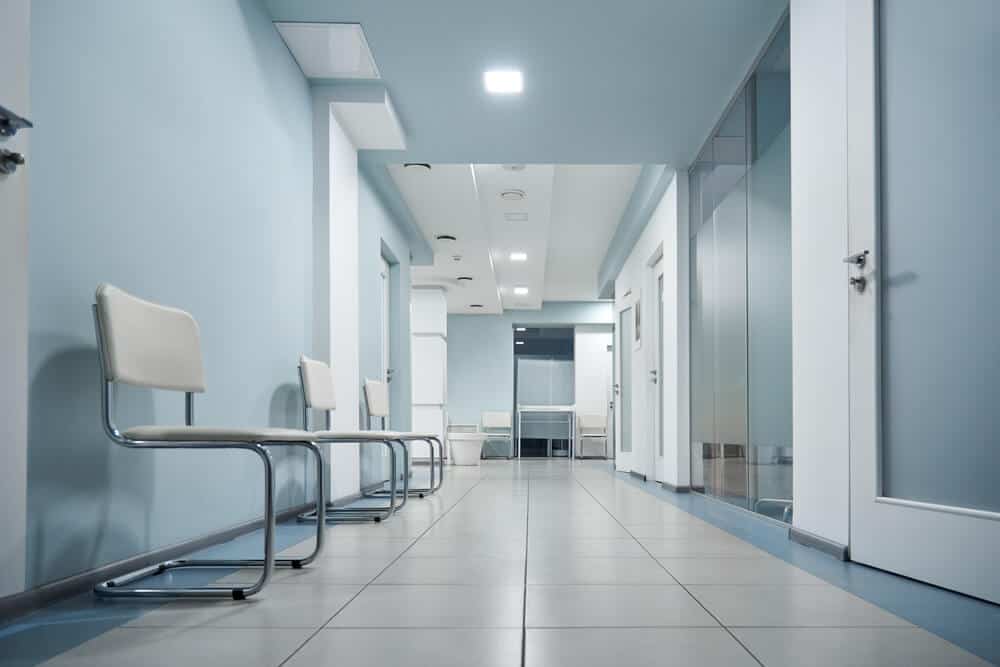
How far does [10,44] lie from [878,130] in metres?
2.33

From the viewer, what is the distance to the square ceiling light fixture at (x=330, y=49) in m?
3.66

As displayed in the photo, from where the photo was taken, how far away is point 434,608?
1.88m

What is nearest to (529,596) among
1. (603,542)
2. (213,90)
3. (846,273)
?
(603,542)

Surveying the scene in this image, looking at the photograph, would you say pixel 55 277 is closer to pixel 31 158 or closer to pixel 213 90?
pixel 31 158

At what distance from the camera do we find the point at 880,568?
7.69ft

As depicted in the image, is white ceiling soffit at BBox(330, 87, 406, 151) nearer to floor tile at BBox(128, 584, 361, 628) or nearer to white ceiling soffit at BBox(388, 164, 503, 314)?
white ceiling soffit at BBox(388, 164, 503, 314)

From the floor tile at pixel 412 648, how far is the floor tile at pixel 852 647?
1.58ft

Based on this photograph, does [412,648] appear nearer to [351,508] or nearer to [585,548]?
[585,548]

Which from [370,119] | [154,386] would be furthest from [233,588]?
[370,119]

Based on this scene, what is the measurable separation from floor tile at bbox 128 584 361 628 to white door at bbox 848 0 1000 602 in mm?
1543

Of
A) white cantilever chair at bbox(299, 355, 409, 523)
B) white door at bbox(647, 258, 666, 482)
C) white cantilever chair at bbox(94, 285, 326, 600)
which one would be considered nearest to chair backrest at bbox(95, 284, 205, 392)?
white cantilever chair at bbox(94, 285, 326, 600)

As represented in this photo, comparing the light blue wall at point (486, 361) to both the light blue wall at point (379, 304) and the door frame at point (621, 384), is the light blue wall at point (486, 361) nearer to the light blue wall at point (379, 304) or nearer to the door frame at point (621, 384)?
the door frame at point (621, 384)

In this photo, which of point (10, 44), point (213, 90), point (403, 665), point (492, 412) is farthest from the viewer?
→ point (492, 412)

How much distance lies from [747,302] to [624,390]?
4.79 m
